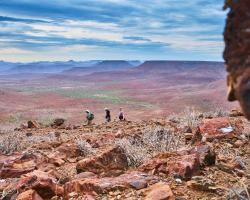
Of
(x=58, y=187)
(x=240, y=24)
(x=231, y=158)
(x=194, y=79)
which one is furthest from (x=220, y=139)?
(x=194, y=79)

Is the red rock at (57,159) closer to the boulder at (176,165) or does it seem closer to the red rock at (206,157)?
the boulder at (176,165)

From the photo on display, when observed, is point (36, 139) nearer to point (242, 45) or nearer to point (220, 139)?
point (220, 139)

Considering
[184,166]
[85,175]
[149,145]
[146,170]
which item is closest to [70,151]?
[149,145]

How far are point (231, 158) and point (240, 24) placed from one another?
12.6 feet

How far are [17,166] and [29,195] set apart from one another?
→ 6.85 ft

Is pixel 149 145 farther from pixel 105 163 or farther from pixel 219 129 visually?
pixel 105 163

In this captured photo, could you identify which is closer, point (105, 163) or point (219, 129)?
point (105, 163)

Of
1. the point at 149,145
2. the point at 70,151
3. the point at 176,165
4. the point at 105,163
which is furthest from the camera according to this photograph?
the point at 70,151

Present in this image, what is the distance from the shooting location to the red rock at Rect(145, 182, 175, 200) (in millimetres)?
4277

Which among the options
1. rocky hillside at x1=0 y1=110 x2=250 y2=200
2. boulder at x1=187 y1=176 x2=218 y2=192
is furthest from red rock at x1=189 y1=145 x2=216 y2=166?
boulder at x1=187 y1=176 x2=218 y2=192

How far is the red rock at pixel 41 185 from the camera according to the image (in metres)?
5.26

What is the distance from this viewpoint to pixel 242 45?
2.52 meters

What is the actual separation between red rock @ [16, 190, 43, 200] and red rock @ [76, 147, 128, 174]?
1.38m

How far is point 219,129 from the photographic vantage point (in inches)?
336
